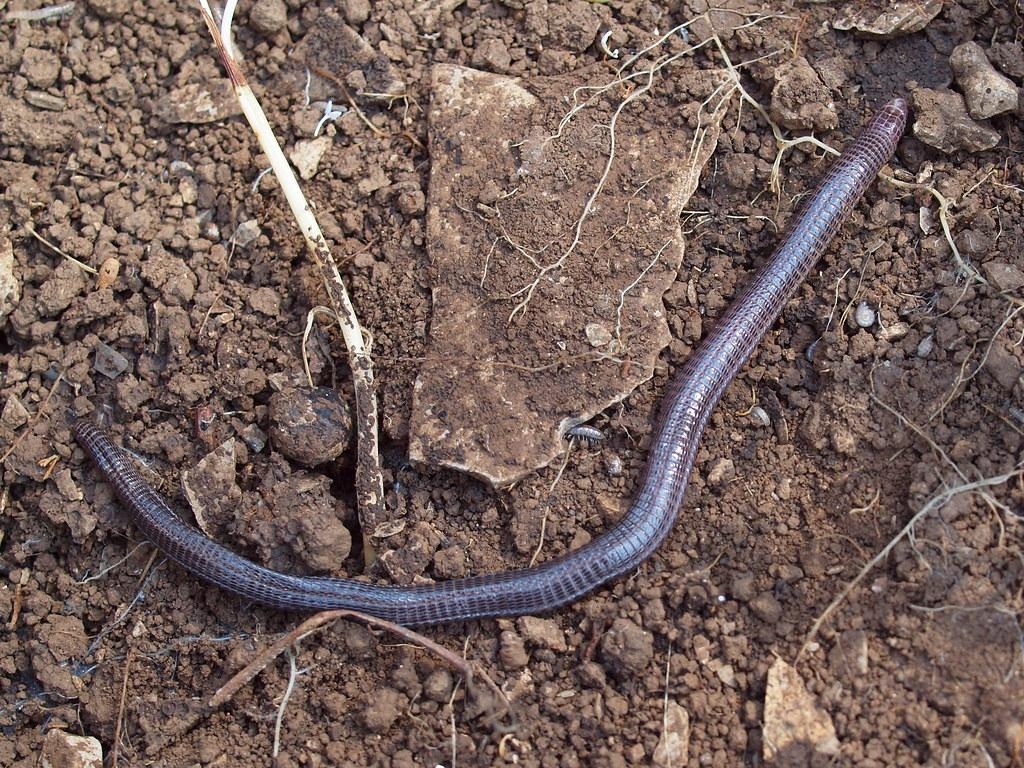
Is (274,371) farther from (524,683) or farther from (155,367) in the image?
(524,683)

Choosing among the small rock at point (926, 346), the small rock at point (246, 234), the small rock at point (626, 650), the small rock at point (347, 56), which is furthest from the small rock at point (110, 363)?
the small rock at point (926, 346)

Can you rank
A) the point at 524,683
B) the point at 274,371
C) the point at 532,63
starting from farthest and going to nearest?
the point at 532,63 → the point at 274,371 → the point at 524,683

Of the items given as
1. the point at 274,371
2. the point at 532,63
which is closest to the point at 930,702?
the point at 274,371

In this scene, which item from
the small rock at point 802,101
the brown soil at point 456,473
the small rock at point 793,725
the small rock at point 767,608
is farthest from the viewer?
the small rock at point 802,101

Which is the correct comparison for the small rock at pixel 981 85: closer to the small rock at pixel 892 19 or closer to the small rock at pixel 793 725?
the small rock at pixel 892 19

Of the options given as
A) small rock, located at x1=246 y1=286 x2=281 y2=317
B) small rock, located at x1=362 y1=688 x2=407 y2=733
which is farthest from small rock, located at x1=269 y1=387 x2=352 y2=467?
small rock, located at x1=362 y1=688 x2=407 y2=733

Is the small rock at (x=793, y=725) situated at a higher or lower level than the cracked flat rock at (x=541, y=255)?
lower

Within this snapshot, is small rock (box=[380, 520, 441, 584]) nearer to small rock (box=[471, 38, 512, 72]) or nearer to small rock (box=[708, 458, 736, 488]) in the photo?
small rock (box=[708, 458, 736, 488])
